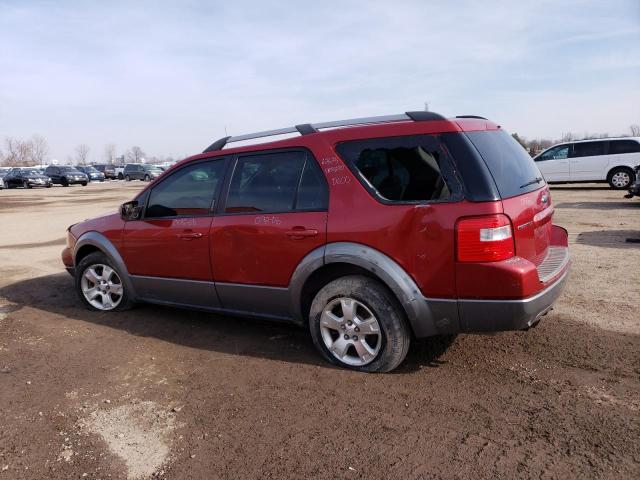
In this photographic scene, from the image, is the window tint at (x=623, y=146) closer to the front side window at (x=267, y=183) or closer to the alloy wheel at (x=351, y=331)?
the front side window at (x=267, y=183)

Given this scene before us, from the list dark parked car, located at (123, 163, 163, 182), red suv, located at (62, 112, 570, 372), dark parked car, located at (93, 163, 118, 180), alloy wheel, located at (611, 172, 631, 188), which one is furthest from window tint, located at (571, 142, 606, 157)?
dark parked car, located at (93, 163, 118, 180)

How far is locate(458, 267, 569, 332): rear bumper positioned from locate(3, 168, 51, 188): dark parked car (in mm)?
40280

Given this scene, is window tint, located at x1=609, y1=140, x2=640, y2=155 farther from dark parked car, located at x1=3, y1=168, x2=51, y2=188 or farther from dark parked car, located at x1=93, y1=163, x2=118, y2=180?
dark parked car, located at x1=93, y1=163, x2=118, y2=180

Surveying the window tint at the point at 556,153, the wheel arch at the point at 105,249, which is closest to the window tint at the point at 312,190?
the wheel arch at the point at 105,249

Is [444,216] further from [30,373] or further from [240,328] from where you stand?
[30,373]

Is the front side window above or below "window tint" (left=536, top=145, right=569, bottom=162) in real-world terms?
below

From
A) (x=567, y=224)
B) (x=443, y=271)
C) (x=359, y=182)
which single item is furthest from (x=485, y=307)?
(x=567, y=224)

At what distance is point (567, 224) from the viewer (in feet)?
31.9

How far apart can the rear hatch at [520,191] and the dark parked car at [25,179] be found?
40.0m

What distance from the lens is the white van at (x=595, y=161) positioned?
54.9 ft

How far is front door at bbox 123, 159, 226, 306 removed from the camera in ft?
14.0

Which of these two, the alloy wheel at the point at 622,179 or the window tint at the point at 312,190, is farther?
the alloy wheel at the point at 622,179

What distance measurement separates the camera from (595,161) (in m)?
17.3

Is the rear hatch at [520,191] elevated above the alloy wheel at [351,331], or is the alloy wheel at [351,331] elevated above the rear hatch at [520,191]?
the rear hatch at [520,191]
